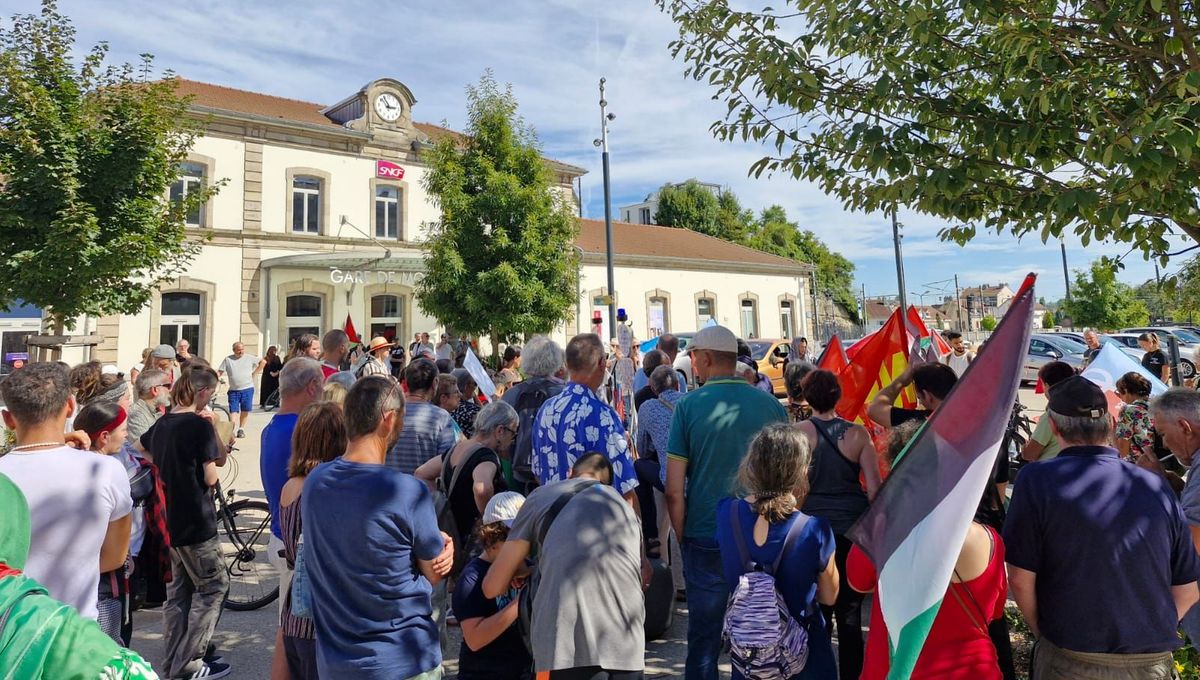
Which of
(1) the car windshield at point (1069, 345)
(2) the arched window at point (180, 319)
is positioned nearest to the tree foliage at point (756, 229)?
(1) the car windshield at point (1069, 345)

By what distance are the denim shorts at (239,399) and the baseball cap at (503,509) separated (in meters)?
11.4

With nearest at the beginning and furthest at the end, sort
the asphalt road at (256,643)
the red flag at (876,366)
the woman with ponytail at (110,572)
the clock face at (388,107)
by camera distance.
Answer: the woman with ponytail at (110,572), the asphalt road at (256,643), the red flag at (876,366), the clock face at (388,107)

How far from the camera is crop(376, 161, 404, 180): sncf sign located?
76.6ft

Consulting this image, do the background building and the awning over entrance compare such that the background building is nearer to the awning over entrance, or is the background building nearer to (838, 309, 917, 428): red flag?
the awning over entrance

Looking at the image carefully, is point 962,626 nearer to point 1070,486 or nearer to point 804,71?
point 1070,486

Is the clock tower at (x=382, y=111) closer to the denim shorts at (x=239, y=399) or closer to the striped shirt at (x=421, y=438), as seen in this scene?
the denim shorts at (x=239, y=399)

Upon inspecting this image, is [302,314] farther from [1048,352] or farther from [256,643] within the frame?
[1048,352]

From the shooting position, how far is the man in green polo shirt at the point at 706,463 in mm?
3469

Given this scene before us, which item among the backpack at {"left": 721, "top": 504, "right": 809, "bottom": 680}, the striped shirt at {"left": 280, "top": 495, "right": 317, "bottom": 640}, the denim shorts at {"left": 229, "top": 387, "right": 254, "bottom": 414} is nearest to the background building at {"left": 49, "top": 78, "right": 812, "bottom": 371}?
the denim shorts at {"left": 229, "top": 387, "right": 254, "bottom": 414}

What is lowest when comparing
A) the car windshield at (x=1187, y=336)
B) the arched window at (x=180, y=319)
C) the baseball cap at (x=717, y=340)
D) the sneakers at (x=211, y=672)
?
the sneakers at (x=211, y=672)

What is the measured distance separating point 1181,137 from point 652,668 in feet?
12.4

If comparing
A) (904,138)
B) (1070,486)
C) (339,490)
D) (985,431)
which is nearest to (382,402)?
(339,490)

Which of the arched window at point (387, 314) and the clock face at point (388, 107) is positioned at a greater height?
the clock face at point (388, 107)

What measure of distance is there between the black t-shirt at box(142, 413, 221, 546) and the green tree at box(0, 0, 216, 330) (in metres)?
9.30
